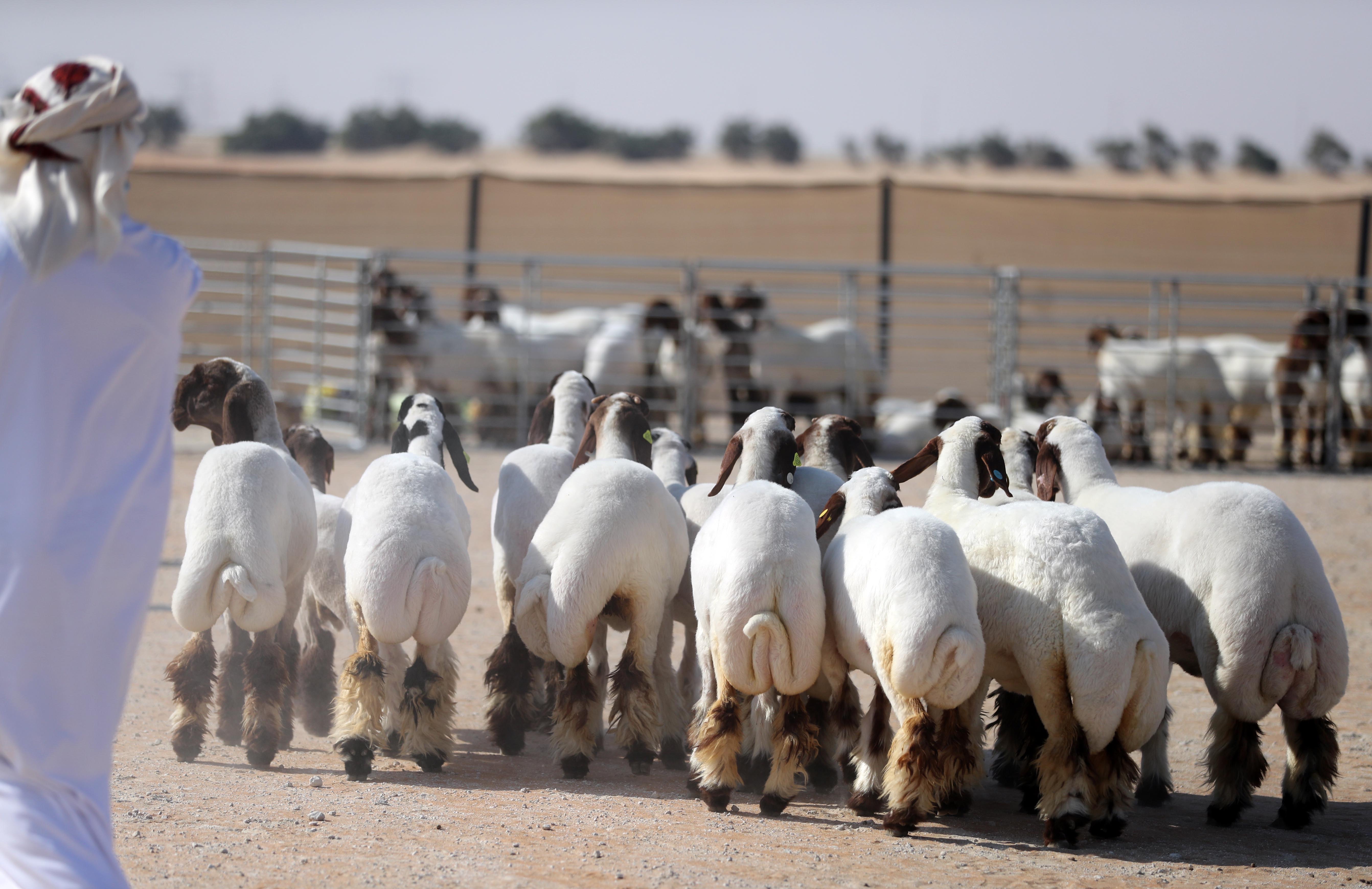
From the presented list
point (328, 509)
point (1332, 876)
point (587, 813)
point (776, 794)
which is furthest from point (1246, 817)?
point (328, 509)

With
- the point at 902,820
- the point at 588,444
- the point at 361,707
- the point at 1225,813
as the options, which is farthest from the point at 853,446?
the point at 361,707

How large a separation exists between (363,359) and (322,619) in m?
9.51

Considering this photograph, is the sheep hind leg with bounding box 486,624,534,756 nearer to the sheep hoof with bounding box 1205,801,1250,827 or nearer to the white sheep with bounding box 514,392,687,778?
the white sheep with bounding box 514,392,687,778

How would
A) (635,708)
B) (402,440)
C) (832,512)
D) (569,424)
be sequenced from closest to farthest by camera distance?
(832,512)
(635,708)
(402,440)
(569,424)

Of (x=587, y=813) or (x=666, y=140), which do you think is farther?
(x=666, y=140)

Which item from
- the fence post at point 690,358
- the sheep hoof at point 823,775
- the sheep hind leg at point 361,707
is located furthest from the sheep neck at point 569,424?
the fence post at point 690,358

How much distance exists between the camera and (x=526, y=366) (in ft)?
50.7

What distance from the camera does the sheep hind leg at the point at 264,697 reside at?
16.6 ft

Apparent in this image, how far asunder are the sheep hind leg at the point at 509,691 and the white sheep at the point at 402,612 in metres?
0.28

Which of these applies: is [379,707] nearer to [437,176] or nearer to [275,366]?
[275,366]

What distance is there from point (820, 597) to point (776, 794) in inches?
27.6

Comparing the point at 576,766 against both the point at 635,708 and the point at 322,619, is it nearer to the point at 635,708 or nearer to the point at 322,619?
the point at 635,708

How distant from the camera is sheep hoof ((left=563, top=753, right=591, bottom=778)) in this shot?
504 cm

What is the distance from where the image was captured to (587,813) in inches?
178
